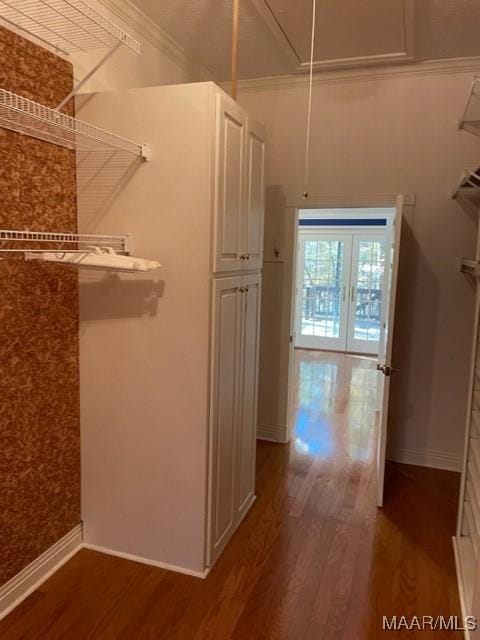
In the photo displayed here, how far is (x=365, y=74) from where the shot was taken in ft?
11.0

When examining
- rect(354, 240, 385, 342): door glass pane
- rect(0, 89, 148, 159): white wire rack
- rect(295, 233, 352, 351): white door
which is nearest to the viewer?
rect(0, 89, 148, 159): white wire rack

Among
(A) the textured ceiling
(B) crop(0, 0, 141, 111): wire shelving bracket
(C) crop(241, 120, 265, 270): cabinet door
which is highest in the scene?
(A) the textured ceiling

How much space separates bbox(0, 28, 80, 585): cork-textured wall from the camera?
1.90 metres

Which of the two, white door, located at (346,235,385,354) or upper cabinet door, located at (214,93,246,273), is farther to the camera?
white door, located at (346,235,385,354)

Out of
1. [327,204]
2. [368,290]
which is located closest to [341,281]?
[368,290]

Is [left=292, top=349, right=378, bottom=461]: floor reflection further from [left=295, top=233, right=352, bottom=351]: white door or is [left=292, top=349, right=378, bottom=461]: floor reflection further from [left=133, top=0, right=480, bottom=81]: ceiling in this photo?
[left=133, top=0, right=480, bottom=81]: ceiling

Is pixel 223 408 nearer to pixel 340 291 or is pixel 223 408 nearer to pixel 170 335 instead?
pixel 170 335

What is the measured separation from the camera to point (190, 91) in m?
2.00

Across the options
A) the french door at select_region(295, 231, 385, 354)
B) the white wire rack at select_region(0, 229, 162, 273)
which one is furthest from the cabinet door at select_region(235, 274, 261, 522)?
the french door at select_region(295, 231, 385, 354)

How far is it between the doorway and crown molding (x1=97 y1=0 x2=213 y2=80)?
4.27 meters

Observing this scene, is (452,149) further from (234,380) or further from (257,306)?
(234,380)

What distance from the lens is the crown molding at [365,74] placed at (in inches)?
123

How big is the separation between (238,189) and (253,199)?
26 cm

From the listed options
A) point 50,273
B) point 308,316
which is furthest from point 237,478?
point 308,316
